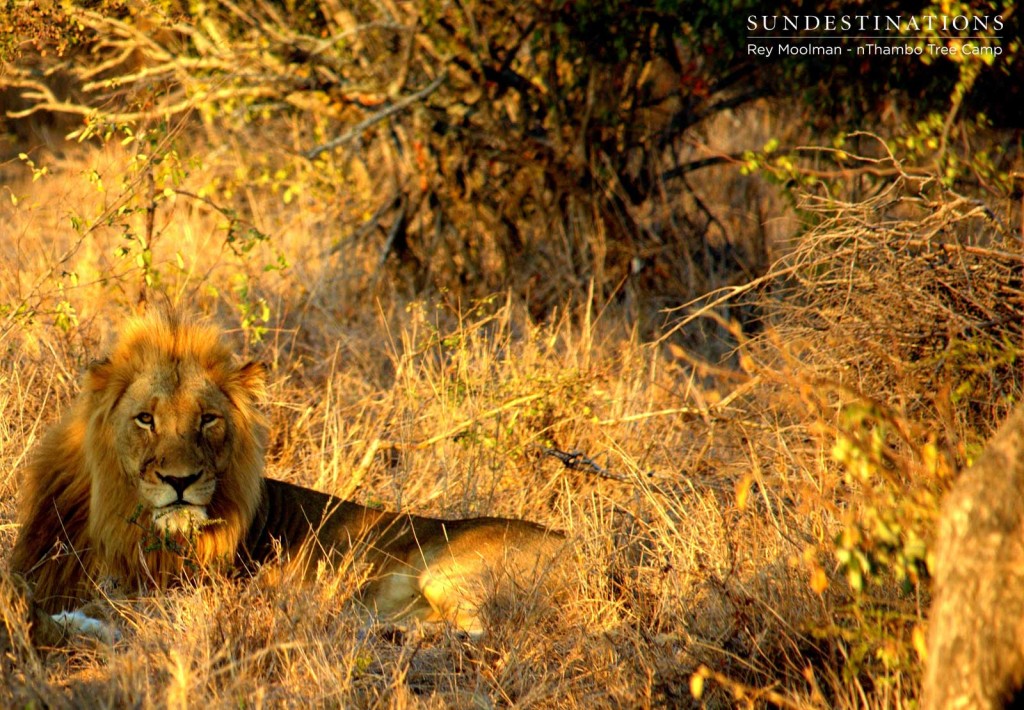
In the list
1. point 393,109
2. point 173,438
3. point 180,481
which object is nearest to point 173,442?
point 173,438

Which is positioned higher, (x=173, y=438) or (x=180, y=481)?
(x=173, y=438)

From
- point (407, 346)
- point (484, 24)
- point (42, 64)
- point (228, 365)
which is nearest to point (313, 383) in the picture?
point (407, 346)

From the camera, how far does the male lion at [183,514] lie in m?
4.30

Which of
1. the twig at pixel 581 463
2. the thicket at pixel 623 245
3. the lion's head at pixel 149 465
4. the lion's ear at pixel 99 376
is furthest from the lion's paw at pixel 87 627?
the twig at pixel 581 463

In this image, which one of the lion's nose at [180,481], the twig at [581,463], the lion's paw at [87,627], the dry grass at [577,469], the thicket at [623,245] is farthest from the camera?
the twig at [581,463]

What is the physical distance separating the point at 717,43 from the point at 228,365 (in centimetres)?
502

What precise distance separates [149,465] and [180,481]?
0.40 feet

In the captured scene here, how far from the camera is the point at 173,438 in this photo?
169 inches

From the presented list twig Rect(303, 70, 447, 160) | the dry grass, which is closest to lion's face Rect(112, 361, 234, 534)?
the dry grass

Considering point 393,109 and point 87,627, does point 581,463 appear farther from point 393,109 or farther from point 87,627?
point 393,109

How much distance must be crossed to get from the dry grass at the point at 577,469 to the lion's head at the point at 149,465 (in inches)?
9.9

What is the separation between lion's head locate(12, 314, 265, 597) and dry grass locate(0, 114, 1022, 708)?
0.25 metres

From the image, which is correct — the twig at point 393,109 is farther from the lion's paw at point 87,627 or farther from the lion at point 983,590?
the lion at point 983,590

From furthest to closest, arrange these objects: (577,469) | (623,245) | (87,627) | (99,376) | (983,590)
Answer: (623,245), (577,469), (99,376), (87,627), (983,590)
